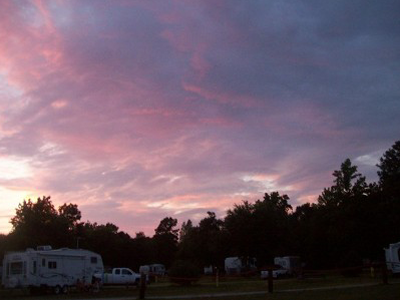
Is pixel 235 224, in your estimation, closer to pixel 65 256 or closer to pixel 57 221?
pixel 57 221

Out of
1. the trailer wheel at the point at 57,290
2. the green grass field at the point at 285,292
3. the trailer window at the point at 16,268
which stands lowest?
the trailer wheel at the point at 57,290

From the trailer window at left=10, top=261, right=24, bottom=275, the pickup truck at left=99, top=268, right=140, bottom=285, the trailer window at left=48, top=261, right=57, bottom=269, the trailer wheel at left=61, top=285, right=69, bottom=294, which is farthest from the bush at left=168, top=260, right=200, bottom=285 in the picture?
the trailer window at left=10, top=261, right=24, bottom=275

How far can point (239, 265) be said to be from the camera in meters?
68.3

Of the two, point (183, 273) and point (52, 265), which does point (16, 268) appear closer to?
point (52, 265)

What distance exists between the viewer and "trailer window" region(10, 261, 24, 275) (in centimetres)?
3322

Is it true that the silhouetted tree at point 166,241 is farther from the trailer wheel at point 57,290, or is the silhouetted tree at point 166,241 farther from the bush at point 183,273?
the trailer wheel at point 57,290

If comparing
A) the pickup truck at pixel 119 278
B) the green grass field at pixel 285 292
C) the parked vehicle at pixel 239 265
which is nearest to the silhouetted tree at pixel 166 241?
the parked vehicle at pixel 239 265

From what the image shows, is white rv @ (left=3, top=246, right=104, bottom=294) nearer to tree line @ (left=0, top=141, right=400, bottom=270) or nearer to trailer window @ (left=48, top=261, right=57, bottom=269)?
trailer window @ (left=48, top=261, right=57, bottom=269)

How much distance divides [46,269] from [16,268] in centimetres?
201

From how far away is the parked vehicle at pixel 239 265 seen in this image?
220ft

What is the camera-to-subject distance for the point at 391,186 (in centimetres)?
6281

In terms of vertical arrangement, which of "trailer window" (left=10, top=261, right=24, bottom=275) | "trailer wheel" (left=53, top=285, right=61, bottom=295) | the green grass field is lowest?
"trailer wheel" (left=53, top=285, right=61, bottom=295)

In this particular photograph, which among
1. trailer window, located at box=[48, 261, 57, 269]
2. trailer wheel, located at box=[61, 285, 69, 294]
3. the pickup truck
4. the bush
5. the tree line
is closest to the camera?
trailer window, located at box=[48, 261, 57, 269]

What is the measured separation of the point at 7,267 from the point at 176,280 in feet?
40.7
